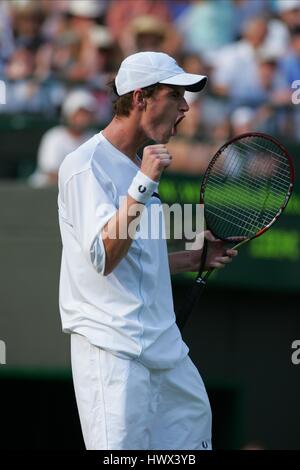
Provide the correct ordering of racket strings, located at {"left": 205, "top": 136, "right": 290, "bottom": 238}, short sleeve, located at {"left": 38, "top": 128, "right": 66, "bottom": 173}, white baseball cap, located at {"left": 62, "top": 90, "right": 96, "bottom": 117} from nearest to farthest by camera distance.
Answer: racket strings, located at {"left": 205, "top": 136, "right": 290, "bottom": 238} → short sleeve, located at {"left": 38, "top": 128, "right": 66, "bottom": 173} → white baseball cap, located at {"left": 62, "top": 90, "right": 96, "bottom": 117}

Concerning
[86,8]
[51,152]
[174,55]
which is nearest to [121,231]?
[51,152]

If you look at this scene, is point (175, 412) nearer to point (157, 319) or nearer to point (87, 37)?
point (157, 319)

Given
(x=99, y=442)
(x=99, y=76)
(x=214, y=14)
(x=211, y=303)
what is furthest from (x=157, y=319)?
(x=214, y=14)

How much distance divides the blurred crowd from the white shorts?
12.2 ft

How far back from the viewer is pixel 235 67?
8867mm

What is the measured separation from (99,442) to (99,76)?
5324 millimetres

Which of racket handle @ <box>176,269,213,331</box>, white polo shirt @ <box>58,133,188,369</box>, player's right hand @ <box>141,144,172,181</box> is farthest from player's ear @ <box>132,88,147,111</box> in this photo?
racket handle @ <box>176,269,213,331</box>

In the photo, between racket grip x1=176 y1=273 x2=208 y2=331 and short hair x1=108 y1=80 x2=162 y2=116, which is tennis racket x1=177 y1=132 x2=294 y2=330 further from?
short hair x1=108 y1=80 x2=162 y2=116

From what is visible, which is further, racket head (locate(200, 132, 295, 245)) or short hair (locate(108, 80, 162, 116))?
racket head (locate(200, 132, 295, 245))

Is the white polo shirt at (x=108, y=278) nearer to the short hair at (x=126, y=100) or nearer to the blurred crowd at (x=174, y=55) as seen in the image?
the short hair at (x=126, y=100)

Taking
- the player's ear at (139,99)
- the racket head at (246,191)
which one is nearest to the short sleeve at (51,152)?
the racket head at (246,191)

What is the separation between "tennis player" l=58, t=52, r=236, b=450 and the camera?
389 cm

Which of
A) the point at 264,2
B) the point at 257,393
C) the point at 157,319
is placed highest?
the point at 264,2

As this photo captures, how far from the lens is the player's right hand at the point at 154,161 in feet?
12.2
